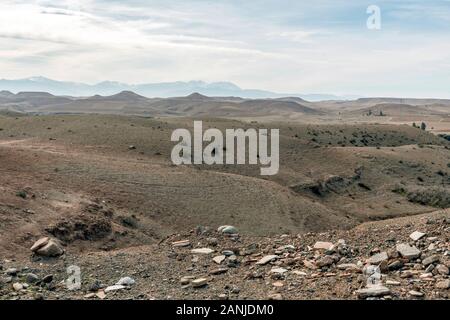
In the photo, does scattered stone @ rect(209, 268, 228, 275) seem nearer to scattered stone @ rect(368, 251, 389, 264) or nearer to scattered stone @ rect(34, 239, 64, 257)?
scattered stone @ rect(368, 251, 389, 264)

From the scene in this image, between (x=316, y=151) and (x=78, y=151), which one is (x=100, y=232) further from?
(x=316, y=151)

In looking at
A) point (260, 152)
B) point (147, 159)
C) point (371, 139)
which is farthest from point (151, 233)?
point (371, 139)

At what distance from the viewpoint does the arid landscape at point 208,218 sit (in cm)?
1182

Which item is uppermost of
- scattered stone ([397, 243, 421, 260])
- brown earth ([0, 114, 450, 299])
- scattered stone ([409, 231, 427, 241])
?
scattered stone ([409, 231, 427, 241])

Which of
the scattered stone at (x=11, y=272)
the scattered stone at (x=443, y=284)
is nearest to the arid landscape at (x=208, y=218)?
the scattered stone at (x=443, y=284)

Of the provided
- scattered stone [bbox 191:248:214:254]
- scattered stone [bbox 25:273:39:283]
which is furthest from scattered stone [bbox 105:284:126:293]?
scattered stone [bbox 191:248:214:254]

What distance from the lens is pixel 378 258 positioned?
1238 centimetres

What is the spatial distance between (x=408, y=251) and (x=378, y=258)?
779mm

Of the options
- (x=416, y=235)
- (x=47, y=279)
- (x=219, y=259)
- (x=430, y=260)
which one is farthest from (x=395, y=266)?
(x=47, y=279)

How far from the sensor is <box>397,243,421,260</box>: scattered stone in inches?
479

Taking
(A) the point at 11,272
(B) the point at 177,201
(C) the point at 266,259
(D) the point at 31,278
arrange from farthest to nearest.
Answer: (B) the point at 177,201
(C) the point at 266,259
(A) the point at 11,272
(D) the point at 31,278

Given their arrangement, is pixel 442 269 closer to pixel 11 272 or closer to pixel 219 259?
pixel 219 259

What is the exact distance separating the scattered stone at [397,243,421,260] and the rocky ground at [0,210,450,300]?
0.9 inches

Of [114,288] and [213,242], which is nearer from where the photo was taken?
[114,288]
